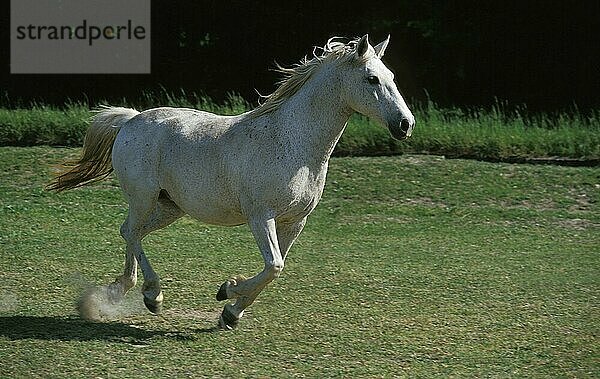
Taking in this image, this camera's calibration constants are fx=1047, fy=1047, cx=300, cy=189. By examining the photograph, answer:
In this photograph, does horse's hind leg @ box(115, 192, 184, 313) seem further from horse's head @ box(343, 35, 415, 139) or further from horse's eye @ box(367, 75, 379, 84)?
horse's eye @ box(367, 75, 379, 84)

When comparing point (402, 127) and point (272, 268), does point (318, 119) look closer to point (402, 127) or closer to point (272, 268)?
point (402, 127)

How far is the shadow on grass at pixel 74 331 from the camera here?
6.46m


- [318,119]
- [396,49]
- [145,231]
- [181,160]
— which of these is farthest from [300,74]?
[396,49]

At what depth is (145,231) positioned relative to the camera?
23.7 feet

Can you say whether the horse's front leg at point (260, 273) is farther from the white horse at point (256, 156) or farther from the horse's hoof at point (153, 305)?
the horse's hoof at point (153, 305)

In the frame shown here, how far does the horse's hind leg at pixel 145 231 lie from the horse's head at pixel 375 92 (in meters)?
1.54

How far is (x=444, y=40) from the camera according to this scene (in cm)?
1814

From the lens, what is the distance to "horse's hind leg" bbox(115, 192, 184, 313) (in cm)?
691

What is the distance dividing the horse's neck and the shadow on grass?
52.7 inches

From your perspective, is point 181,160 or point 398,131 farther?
point 181,160

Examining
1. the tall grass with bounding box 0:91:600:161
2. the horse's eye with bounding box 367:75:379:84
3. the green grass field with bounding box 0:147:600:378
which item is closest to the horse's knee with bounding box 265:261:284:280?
the green grass field with bounding box 0:147:600:378

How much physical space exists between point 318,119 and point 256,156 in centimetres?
47

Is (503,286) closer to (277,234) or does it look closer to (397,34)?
(277,234)

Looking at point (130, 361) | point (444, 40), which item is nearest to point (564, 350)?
point (130, 361)
